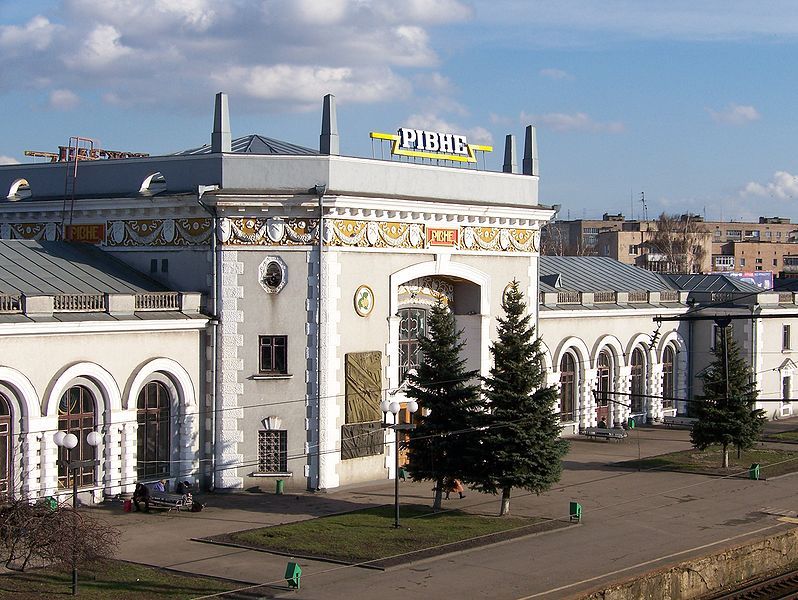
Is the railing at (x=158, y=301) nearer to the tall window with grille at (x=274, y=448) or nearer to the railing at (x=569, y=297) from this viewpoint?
the tall window with grille at (x=274, y=448)

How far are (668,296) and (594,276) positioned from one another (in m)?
3.41

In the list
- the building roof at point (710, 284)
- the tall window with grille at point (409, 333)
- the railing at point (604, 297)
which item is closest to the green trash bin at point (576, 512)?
the tall window with grille at point (409, 333)

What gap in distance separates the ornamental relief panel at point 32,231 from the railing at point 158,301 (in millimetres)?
5826

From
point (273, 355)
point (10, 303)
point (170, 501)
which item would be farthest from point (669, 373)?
point (10, 303)

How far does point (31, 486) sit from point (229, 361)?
6903 mm

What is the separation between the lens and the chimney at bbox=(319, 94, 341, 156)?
36.3 metres

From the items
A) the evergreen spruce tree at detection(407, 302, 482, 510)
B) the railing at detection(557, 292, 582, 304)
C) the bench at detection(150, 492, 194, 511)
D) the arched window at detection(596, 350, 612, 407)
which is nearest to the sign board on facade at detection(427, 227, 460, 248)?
the evergreen spruce tree at detection(407, 302, 482, 510)

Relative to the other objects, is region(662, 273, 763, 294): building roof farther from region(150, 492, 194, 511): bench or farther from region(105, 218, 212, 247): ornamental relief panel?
region(150, 492, 194, 511): bench

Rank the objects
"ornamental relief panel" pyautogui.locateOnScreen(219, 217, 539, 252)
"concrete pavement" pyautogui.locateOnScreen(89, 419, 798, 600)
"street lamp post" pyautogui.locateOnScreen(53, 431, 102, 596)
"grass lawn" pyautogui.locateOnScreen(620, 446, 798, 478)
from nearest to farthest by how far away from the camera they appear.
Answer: "street lamp post" pyautogui.locateOnScreen(53, 431, 102, 596), "concrete pavement" pyautogui.locateOnScreen(89, 419, 798, 600), "ornamental relief panel" pyautogui.locateOnScreen(219, 217, 539, 252), "grass lawn" pyautogui.locateOnScreen(620, 446, 798, 478)

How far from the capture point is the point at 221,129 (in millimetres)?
36062

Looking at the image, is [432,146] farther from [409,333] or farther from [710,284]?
[710,284]

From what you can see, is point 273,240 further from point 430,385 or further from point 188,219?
point 430,385

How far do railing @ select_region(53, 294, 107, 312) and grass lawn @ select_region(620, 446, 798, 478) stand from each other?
18.7 meters

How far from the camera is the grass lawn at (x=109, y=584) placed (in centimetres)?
2395
